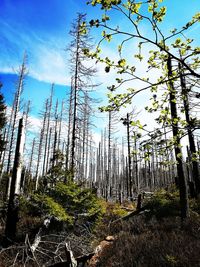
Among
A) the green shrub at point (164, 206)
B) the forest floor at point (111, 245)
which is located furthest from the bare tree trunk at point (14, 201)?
the green shrub at point (164, 206)

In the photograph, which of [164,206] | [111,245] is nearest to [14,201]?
[111,245]

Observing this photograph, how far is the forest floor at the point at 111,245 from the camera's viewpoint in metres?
5.32

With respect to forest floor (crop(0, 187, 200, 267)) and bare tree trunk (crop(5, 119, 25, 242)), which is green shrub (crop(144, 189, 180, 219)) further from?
bare tree trunk (crop(5, 119, 25, 242))

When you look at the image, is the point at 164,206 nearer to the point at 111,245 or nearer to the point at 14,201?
the point at 111,245

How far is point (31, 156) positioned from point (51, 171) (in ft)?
93.5

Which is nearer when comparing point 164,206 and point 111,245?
point 111,245

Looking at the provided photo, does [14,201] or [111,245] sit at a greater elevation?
[14,201]

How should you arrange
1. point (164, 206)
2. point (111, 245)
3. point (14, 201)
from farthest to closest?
point (164, 206) < point (111, 245) < point (14, 201)

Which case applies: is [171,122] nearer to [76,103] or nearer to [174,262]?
[174,262]

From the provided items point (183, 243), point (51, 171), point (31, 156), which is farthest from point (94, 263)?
point (31, 156)

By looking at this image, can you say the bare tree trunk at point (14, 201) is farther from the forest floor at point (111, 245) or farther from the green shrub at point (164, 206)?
the green shrub at point (164, 206)

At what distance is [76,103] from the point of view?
1424cm

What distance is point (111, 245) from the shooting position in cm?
731

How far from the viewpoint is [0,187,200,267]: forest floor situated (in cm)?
532
